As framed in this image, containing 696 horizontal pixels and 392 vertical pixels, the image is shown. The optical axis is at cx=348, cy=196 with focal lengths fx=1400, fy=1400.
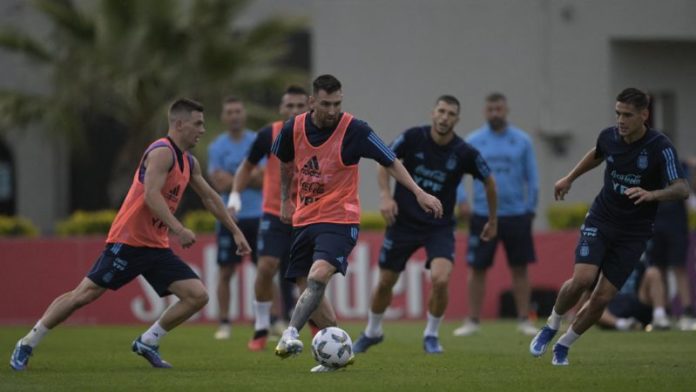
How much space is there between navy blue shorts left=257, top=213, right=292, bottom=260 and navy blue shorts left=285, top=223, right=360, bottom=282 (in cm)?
232

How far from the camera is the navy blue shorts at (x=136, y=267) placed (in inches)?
439

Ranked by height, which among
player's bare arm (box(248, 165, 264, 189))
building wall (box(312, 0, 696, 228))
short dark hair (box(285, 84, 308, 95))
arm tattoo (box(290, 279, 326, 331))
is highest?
building wall (box(312, 0, 696, 228))

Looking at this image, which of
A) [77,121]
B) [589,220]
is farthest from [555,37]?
[589,220]

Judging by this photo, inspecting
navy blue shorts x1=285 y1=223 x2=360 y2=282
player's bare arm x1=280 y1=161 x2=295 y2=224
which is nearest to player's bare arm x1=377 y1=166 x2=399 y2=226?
player's bare arm x1=280 y1=161 x2=295 y2=224

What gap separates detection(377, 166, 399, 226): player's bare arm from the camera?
1270 centimetres

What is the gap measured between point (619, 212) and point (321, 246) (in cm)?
240

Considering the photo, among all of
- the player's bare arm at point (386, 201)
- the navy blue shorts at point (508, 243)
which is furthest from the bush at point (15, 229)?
the player's bare arm at point (386, 201)

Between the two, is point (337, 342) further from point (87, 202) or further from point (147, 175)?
point (87, 202)

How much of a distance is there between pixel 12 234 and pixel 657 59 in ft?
39.4

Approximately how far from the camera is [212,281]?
2055 cm

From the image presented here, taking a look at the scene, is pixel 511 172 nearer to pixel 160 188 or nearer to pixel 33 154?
pixel 160 188

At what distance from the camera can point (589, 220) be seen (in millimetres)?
11273

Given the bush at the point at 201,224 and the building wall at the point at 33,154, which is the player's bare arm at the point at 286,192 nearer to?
the bush at the point at 201,224

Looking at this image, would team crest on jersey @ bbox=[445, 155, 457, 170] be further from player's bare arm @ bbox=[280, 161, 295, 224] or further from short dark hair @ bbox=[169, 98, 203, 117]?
short dark hair @ bbox=[169, 98, 203, 117]
